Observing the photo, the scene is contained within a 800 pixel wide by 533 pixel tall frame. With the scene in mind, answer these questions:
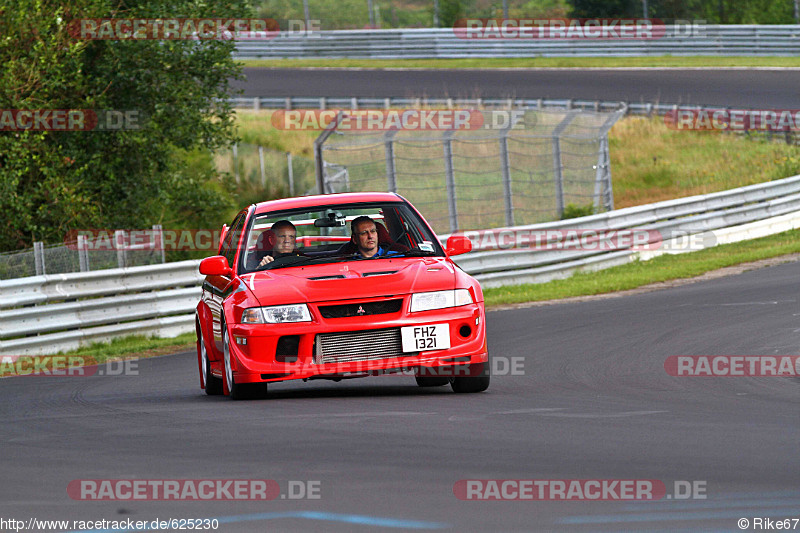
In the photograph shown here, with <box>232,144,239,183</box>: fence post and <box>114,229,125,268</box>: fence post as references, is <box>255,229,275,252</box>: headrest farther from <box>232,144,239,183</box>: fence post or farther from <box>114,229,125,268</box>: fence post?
<box>232,144,239,183</box>: fence post

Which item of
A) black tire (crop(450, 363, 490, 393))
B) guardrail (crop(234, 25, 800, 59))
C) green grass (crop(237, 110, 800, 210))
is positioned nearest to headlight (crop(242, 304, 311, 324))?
black tire (crop(450, 363, 490, 393))

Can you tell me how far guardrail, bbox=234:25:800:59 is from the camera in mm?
44531

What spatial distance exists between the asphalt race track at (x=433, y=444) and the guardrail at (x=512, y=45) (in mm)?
35002

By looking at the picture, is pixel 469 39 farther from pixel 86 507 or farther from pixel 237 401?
pixel 86 507

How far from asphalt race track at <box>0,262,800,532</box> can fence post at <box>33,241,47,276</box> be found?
4.60 m

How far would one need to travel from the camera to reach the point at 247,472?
5859mm

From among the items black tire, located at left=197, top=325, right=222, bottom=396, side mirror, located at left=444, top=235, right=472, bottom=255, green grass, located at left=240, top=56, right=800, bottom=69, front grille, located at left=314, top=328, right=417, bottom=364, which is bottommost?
black tire, located at left=197, top=325, right=222, bottom=396

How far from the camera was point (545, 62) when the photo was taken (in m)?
45.8

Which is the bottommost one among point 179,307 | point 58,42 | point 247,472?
point 179,307

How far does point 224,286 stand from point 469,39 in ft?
130

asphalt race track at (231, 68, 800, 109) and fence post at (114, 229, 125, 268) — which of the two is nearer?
fence post at (114, 229, 125, 268)

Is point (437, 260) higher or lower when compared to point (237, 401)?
higher

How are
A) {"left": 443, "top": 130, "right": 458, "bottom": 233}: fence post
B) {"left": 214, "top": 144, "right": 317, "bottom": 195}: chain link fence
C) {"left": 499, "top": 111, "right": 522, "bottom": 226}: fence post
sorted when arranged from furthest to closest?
{"left": 214, "top": 144, "right": 317, "bottom": 195}: chain link fence, {"left": 499, "top": 111, "right": 522, "bottom": 226}: fence post, {"left": 443, "top": 130, "right": 458, "bottom": 233}: fence post

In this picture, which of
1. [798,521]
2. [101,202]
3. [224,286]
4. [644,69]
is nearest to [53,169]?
[101,202]
